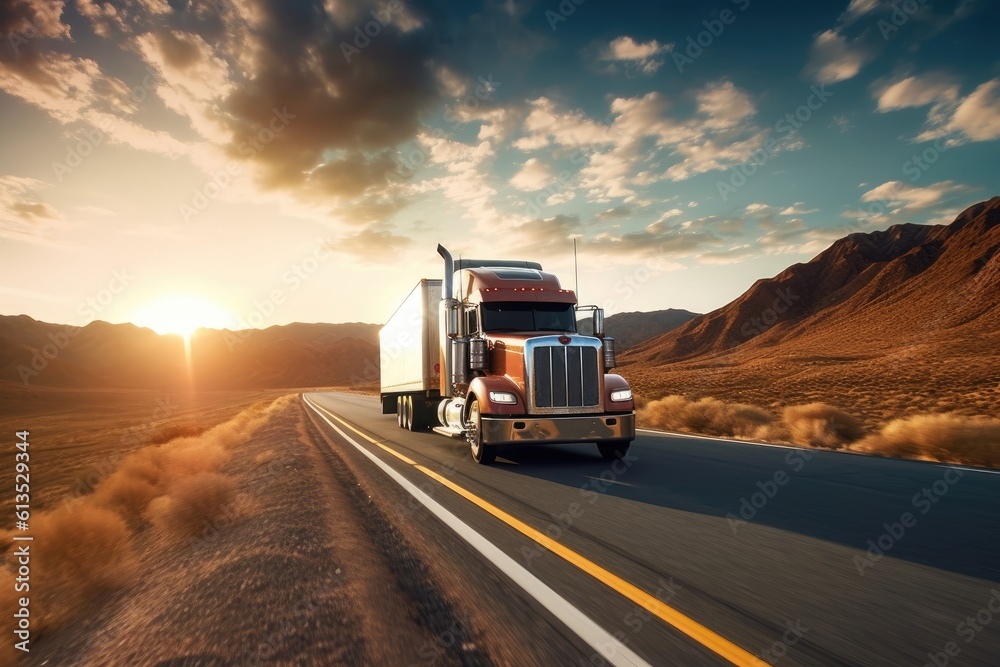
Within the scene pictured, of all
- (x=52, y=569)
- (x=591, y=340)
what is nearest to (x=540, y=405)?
(x=591, y=340)

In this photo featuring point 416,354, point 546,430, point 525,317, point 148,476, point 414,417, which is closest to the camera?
point 546,430

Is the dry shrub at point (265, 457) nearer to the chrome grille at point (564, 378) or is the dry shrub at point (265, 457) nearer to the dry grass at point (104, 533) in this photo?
the dry grass at point (104, 533)

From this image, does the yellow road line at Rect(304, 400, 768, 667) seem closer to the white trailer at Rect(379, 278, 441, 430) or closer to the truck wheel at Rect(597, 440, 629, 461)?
the truck wheel at Rect(597, 440, 629, 461)

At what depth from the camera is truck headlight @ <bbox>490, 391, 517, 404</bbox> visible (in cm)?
947

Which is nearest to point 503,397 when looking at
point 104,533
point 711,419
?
point 104,533

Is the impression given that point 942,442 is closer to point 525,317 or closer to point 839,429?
point 839,429

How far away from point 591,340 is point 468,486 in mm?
3393

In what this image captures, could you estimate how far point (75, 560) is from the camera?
529 cm

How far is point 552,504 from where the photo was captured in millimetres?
6559

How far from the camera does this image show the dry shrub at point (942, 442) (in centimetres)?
977

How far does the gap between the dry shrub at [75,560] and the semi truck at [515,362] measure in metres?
5.16

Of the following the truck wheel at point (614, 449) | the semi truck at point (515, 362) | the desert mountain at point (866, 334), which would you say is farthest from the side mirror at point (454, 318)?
the desert mountain at point (866, 334)

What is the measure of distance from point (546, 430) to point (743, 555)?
4.95 m

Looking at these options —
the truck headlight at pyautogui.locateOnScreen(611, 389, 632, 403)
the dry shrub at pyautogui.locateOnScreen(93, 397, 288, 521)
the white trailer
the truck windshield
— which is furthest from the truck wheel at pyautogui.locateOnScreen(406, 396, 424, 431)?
the truck headlight at pyautogui.locateOnScreen(611, 389, 632, 403)
